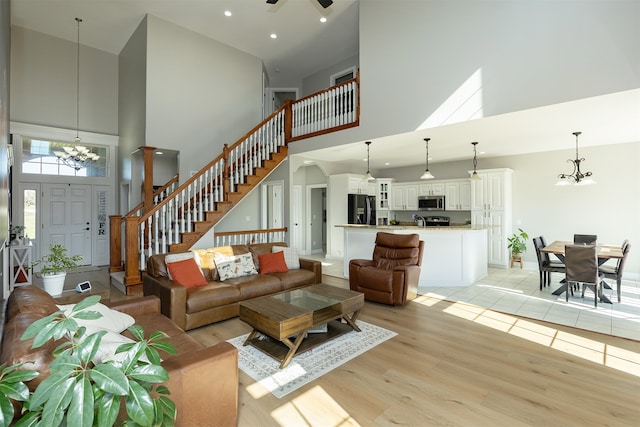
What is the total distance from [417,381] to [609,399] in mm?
1378

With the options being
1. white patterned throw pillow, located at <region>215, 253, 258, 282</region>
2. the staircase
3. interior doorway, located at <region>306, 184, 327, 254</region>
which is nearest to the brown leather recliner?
white patterned throw pillow, located at <region>215, 253, 258, 282</region>

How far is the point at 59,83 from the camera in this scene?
7191 millimetres

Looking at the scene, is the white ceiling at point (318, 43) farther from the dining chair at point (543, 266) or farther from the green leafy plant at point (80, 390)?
the green leafy plant at point (80, 390)

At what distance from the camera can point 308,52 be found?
798 centimetres

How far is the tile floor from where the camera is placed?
3785 mm

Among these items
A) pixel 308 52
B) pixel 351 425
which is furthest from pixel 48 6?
pixel 351 425

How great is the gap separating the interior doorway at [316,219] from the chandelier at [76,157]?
18.3 ft

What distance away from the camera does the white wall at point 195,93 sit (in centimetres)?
641

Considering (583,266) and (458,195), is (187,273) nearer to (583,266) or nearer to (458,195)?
(583,266)

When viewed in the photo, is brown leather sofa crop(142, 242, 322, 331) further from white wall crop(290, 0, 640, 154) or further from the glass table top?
white wall crop(290, 0, 640, 154)

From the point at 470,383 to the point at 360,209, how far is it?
6179 millimetres

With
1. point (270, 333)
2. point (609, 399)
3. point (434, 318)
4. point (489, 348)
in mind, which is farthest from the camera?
point (434, 318)

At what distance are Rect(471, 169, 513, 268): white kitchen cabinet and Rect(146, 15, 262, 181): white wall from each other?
5.96m

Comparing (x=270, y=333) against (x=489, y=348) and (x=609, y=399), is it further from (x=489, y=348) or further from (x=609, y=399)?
(x=609, y=399)
